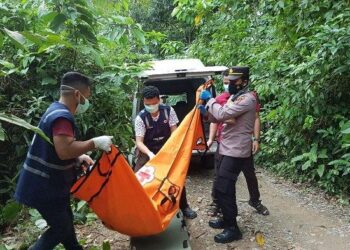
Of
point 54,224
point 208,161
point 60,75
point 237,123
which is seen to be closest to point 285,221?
point 237,123

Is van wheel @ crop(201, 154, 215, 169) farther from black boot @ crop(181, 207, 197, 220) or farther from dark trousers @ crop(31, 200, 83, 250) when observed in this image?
dark trousers @ crop(31, 200, 83, 250)

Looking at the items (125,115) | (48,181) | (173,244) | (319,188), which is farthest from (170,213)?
(319,188)

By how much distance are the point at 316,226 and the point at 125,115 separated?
2734mm

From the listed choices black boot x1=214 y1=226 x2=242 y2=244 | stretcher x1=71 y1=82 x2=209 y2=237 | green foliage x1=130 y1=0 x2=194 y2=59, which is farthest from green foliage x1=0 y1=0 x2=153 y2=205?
green foliage x1=130 y1=0 x2=194 y2=59

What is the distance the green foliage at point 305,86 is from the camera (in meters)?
4.72

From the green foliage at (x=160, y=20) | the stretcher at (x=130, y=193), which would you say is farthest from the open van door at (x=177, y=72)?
the green foliage at (x=160, y=20)

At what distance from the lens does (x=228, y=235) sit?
147 inches

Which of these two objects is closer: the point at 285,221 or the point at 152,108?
the point at 152,108

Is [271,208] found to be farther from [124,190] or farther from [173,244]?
[124,190]

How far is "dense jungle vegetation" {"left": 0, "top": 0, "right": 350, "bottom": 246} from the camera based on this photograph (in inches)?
168

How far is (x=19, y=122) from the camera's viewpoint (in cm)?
109

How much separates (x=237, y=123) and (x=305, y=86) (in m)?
1.90

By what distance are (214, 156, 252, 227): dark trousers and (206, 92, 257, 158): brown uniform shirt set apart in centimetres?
8

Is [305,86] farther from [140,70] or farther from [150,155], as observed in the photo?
[150,155]
